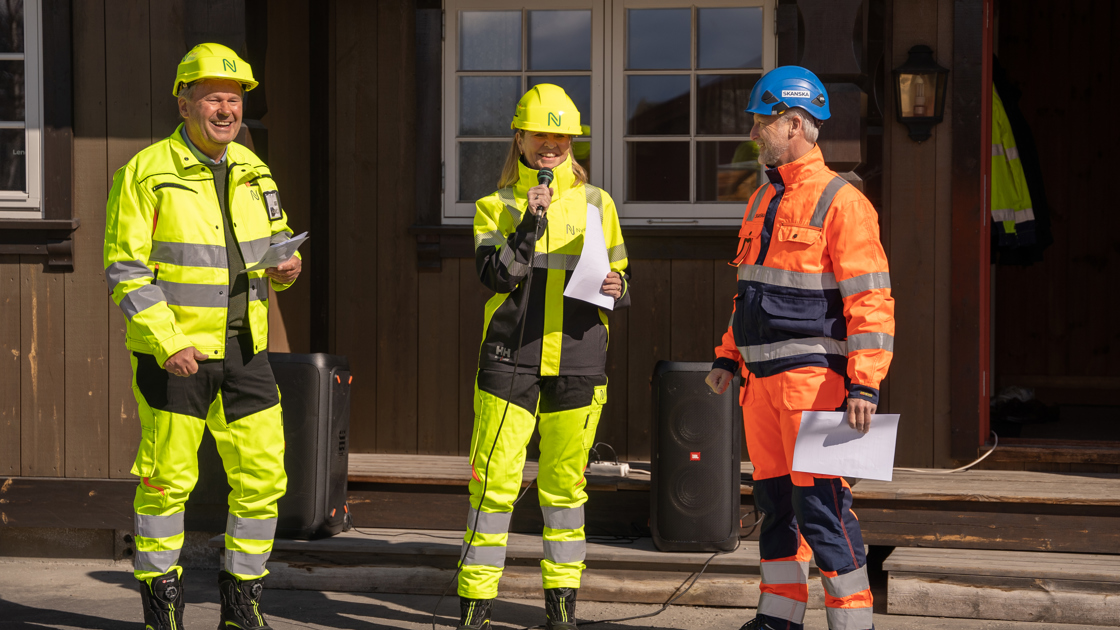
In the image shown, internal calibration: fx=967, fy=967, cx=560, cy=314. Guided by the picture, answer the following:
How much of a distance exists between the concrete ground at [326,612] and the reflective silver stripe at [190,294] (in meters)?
1.37

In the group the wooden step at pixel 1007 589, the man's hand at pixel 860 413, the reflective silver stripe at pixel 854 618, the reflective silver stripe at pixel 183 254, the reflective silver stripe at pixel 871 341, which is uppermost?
the reflective silver stripe at pixel 183 254

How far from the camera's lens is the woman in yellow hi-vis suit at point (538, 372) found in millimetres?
3420

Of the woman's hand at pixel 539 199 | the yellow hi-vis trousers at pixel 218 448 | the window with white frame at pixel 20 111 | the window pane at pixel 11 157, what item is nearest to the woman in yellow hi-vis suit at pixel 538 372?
the woman's hand at pixel 539 199

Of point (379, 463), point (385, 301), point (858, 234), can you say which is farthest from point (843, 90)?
point (379, 463)

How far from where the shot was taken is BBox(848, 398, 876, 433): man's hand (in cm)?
292

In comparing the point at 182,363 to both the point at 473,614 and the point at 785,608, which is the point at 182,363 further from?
the point at 785,608

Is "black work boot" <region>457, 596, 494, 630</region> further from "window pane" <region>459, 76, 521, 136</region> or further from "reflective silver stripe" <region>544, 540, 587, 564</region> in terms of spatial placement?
"window pane" <region>459, 76, 521, 136</region>

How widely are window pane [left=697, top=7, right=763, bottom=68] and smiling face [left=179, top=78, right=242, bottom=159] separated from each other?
2747mm

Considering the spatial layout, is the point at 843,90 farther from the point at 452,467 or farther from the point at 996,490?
the point at 452,467

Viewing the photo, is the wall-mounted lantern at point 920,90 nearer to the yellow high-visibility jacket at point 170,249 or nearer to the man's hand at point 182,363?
the yellow high-visibility jacket at point 170,249

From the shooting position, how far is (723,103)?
524 cm

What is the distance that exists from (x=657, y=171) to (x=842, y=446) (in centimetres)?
262

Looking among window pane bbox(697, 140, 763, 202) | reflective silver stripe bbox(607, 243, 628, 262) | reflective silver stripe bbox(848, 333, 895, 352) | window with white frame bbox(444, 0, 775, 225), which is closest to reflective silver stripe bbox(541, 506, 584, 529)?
reflective silver stripe bbox(607, 243, 628, 262)

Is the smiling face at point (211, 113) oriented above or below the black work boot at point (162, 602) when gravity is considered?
above
